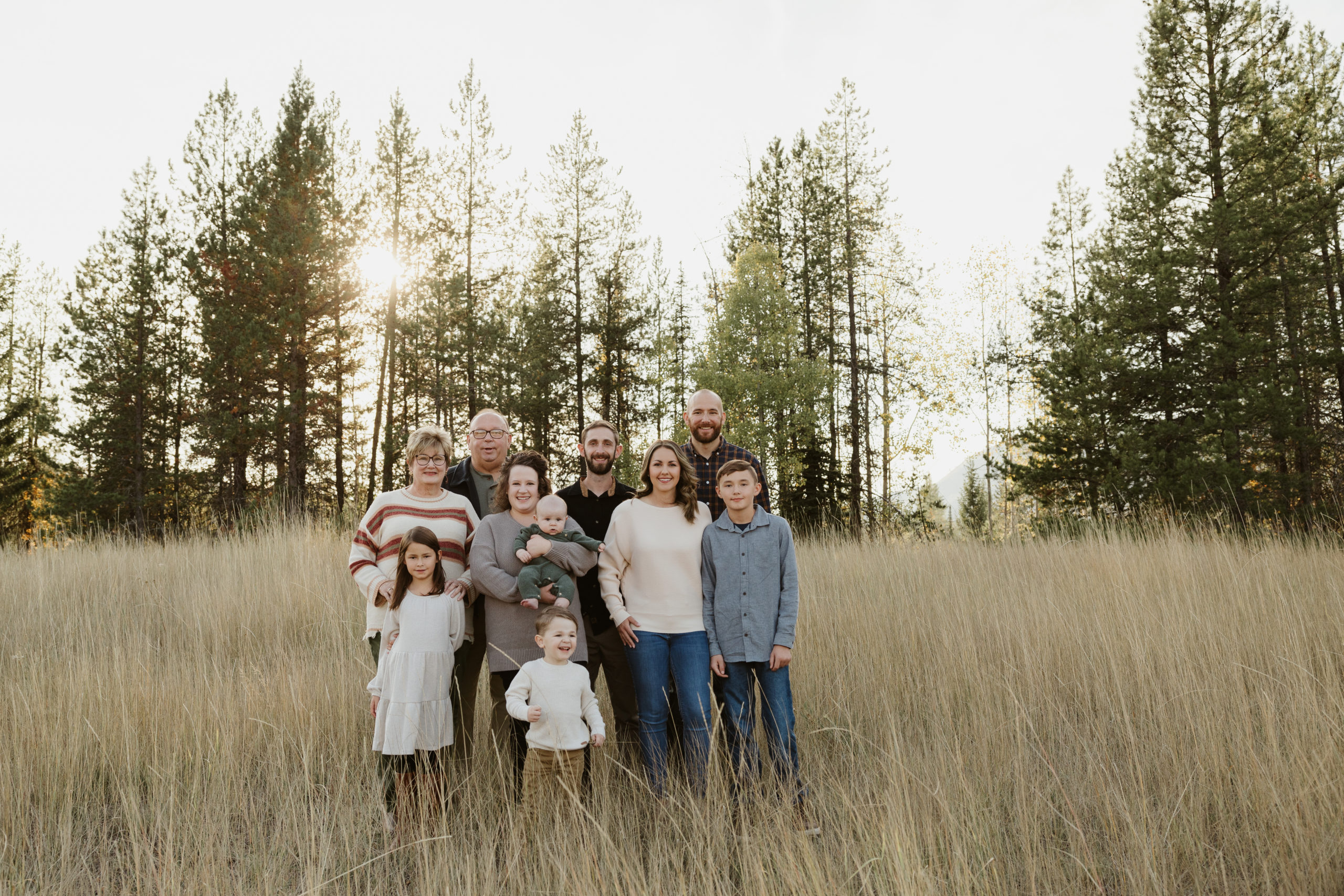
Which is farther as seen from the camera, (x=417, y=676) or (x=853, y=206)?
(x=853, y=206)

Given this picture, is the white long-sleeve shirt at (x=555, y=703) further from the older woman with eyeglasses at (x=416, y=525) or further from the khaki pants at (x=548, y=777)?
the older woman with eyeglasses at (x=416, y=525)

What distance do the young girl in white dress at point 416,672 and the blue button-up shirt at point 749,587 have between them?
1.34 meters

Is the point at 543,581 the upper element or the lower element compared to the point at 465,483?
lower

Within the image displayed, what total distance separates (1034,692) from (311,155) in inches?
857

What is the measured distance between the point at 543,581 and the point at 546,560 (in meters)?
0.11

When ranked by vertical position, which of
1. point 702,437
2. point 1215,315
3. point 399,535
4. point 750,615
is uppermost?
point 1215,315

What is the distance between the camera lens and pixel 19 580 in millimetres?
8391

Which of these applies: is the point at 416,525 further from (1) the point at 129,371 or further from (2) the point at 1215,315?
(1) the point at 129,371

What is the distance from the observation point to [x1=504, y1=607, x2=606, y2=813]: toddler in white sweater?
3279mm

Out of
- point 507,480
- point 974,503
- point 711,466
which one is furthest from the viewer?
point 974,503

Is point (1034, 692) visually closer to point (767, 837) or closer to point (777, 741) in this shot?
point (777, 741)

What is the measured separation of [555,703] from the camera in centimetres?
329

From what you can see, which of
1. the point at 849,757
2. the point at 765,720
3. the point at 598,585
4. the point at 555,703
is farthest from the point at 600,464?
the point at 849,757

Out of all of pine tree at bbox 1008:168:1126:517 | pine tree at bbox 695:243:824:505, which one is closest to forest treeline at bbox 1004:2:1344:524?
pine tree at bbox 1008:168:1126:517
